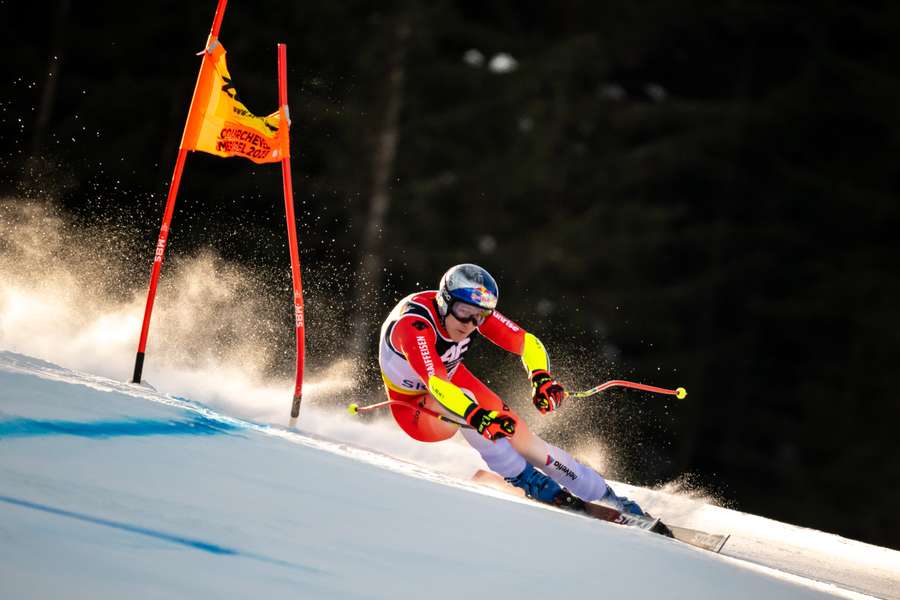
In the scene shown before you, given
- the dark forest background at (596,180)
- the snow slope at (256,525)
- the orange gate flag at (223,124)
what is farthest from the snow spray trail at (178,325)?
the snow slope at (256,525)

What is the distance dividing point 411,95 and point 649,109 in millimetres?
5560

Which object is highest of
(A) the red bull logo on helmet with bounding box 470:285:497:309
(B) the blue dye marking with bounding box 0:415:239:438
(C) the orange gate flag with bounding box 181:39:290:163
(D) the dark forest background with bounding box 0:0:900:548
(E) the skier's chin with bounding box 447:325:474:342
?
(D) the dark forest background with bounding box 0:0:900:548

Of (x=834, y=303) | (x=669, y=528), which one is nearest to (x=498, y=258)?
(x=834, y=303)

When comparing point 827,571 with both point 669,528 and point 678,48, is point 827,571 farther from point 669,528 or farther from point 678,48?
point 678,48

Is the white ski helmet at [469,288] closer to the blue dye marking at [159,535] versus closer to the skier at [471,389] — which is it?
the skier at [471,389]

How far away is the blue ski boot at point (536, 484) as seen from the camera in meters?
4.81

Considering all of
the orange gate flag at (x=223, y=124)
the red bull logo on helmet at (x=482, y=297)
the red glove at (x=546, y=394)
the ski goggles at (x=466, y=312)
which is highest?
the orange gate flag at (x=223, y=124)

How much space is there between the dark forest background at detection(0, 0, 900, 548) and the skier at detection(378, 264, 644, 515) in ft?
25.4

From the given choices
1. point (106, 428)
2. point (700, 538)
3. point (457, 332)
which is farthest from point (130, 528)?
point (700, 538)

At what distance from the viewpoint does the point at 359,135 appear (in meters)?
15.4

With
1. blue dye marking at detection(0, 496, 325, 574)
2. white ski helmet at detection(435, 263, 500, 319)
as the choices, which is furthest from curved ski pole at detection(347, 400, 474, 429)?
blue dye marking at detection(0, 496, 325, 574)

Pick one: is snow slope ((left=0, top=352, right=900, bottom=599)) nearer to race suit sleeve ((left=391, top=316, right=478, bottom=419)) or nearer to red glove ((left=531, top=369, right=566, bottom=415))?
race suit sleeve ((left=391, top=316, right=478, bottom=419))

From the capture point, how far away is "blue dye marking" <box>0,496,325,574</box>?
9.02ft

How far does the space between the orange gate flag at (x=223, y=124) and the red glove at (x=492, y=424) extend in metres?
2.18
